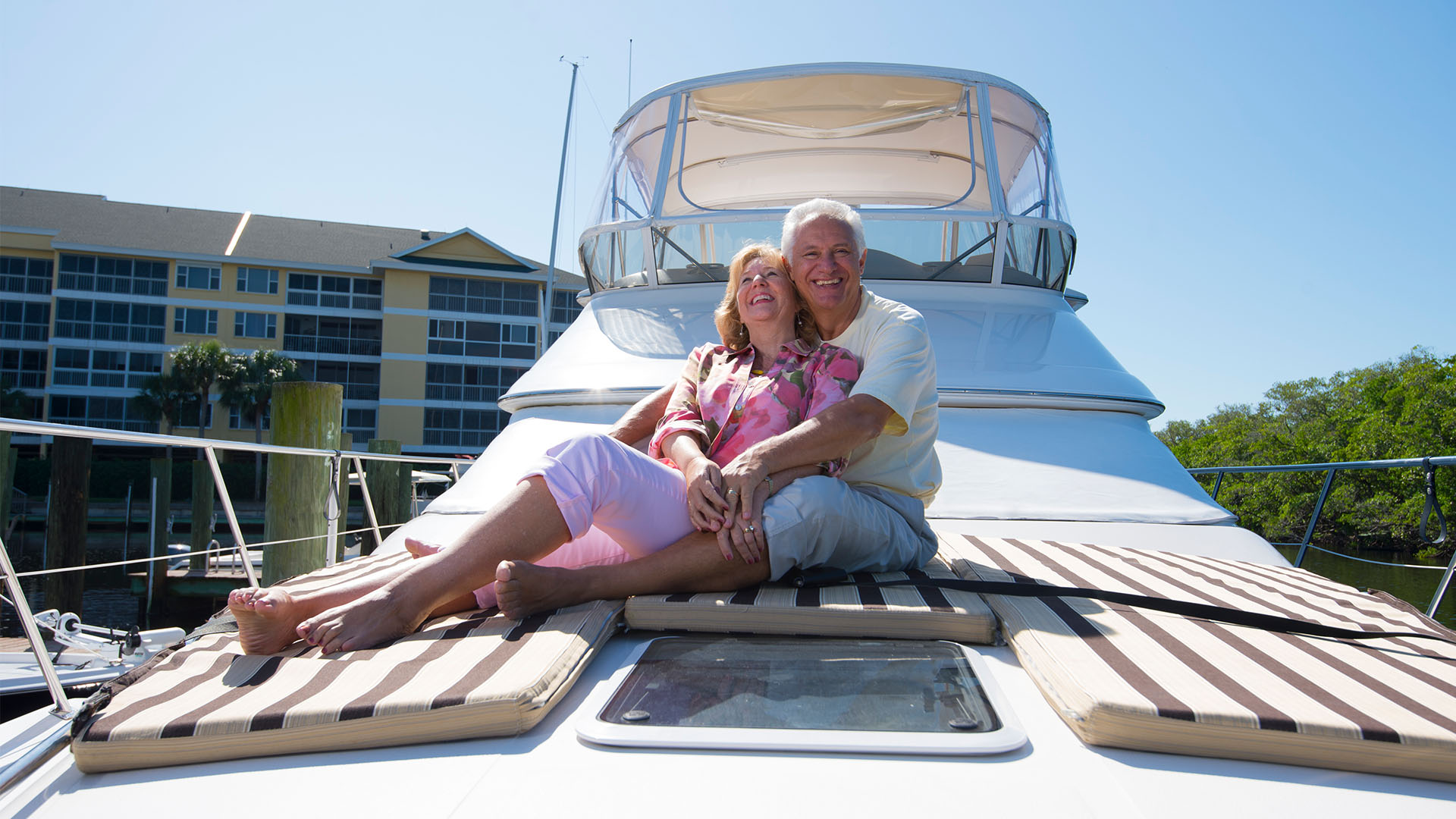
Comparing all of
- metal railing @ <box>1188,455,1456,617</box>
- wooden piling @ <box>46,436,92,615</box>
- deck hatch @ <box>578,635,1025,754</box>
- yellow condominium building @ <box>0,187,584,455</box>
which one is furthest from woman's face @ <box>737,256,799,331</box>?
yellow condominium building @ <box>0,187,584,455</box>

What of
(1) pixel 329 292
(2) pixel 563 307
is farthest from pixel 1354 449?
(1) pixel 329 292

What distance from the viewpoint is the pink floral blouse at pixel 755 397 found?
214 cm

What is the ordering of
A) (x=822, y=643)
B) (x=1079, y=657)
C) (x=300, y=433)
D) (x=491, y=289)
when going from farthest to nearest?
(x=491, y=289), (x=300, y=433), (x=822, y=643), (x=1079, y=657)

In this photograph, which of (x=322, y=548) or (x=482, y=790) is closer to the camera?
(x=482, y=790)

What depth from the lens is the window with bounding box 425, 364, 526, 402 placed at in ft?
106

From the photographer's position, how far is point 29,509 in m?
26.7

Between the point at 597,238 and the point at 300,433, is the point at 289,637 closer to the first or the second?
the point at 597,238

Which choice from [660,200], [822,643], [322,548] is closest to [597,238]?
[660,200]

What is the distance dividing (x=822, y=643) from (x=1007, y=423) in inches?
74.1

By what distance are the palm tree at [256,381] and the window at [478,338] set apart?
16.2ft

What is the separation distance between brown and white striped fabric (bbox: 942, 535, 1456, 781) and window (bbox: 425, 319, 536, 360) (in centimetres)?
3219

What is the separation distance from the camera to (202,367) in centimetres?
2969

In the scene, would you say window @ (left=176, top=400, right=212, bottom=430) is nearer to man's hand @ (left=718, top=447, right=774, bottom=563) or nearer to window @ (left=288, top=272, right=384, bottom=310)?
window @ (left=288, top=272, right=384, bottom=310)

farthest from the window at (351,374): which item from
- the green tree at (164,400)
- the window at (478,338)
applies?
the green tree at (164,400)
